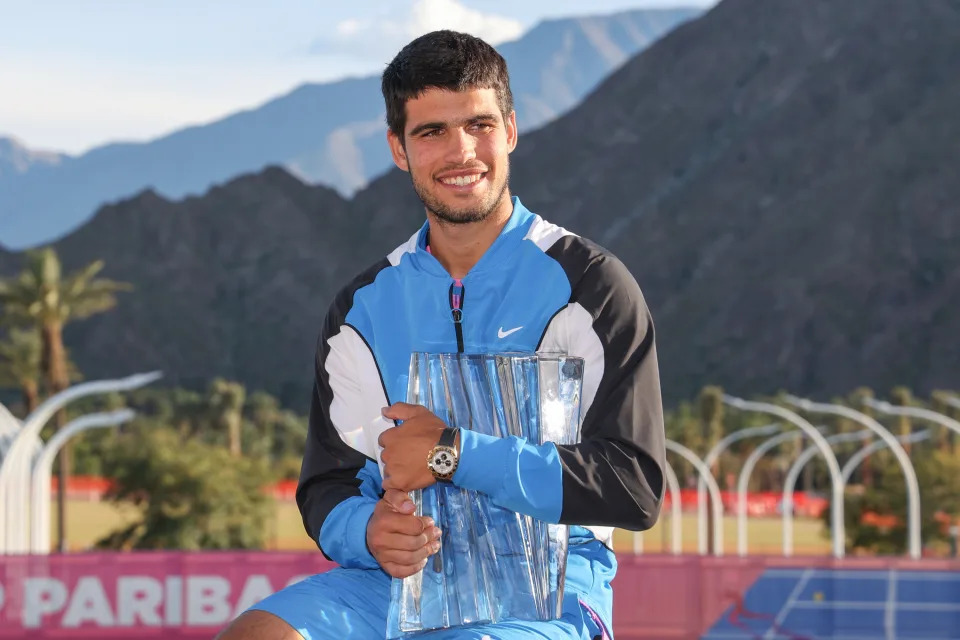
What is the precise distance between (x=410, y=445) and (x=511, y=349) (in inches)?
17.3

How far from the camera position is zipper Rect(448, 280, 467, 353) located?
12.8 feet

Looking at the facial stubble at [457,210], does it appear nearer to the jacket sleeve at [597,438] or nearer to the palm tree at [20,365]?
the jacket sleeve at [597,438]

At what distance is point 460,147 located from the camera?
→ 3.92 m

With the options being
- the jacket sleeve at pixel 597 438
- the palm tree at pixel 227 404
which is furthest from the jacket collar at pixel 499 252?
the palm tree at pixel 227 404

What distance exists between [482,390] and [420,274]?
47 cm

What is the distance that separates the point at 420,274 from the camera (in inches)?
159

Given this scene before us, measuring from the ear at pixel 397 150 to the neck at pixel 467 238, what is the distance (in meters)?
0.16

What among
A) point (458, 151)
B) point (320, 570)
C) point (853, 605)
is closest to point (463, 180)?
point (458, 151)

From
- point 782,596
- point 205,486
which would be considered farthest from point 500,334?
point 205,486

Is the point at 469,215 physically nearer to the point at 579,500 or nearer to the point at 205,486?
the point at 579,500

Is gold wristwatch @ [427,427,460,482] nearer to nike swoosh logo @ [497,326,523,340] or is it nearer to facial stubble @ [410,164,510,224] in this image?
nike swoosh logo @ [497,326,523,340]

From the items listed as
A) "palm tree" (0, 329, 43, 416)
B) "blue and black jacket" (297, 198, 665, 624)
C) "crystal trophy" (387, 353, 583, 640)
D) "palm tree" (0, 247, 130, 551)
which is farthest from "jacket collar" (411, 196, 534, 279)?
"palm tree" (0, 329, 43, 416)

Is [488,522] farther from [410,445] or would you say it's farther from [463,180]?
[463,180]

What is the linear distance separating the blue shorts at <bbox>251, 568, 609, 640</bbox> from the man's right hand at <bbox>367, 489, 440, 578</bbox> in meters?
0.16
